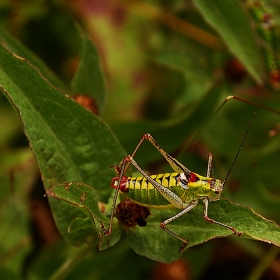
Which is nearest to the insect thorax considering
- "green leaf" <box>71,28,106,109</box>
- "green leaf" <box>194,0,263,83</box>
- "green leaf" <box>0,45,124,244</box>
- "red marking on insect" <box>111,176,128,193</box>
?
"red marking on insect" <box>111,176,128,193</box>

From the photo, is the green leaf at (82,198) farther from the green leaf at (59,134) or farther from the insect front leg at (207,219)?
the insect front leg at (207,219)

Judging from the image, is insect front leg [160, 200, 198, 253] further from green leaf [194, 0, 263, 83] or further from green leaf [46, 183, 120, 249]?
green leaf [194, 0, 263, 83]

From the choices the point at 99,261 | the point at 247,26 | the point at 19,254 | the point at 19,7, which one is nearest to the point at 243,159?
the point at 247,26

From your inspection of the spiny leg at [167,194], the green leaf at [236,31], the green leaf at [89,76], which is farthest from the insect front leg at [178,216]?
the green leaf at [236,31]

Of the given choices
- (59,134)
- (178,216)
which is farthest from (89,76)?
(178,216)

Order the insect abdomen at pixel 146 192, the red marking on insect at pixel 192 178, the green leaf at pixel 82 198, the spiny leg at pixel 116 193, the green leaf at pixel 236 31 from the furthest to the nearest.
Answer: the green leaf at pixel 236 31, the red marking on insect at pixel 192 178, the insect abdomen at pixel 146 192, the spiny leg at pixel 116 193, the green leaf at pixel 82 198

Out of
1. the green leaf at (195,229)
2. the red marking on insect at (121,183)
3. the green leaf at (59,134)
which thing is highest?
the green leaf at (59,134)
